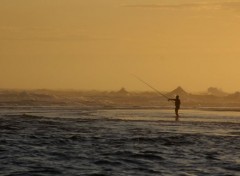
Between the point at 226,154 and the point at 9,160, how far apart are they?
28.0 feet

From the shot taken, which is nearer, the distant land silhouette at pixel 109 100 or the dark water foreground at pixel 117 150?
the dark water foreground at pixel 117 150

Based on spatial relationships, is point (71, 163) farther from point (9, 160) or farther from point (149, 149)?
point (149, 149)

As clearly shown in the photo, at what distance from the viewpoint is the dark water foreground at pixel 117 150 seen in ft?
66.1

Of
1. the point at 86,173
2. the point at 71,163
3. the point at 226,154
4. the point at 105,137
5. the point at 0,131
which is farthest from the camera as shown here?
the point at 0,131

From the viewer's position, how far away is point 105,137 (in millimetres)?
30891

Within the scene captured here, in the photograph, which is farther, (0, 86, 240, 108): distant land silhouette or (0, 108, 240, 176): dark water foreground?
(0, 86, 240, 108): distant land silhouette

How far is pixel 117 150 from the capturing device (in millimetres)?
25219

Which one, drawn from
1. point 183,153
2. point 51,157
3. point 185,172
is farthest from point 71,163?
point 183,153

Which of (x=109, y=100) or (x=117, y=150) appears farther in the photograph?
(x=109, y=100)

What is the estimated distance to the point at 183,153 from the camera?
2483 cm

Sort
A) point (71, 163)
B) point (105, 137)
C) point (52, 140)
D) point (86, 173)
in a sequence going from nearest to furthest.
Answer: point (86, 173) < point (71, 163) < point (52, 140) < point (105, 137)

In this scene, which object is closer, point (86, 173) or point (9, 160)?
point (86, 173)

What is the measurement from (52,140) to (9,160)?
7130 millimetres

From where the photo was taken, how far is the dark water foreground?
20.2 m
